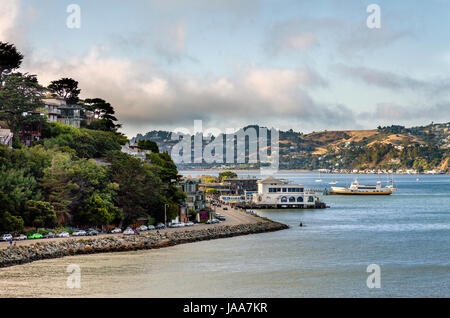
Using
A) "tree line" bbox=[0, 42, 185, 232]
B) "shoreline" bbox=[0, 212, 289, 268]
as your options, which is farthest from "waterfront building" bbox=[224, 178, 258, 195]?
"shoreline" bbox=[0, 212, 289, 268]

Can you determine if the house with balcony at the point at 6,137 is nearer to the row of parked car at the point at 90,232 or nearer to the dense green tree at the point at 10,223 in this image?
the row of parked car at the point at 90,232

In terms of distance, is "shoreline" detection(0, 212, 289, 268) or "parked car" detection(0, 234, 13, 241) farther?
"parked car" detection(0, 234, 13, 241)

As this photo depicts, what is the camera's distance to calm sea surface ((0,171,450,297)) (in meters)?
35.8

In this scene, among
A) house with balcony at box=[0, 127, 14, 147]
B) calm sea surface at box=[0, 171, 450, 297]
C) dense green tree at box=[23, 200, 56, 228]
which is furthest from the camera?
house with balcony at box=[0, 127, 14, 147]

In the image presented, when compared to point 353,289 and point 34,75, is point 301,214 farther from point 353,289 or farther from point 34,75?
point 353,289

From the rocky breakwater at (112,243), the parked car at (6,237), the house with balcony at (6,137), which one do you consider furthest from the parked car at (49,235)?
the house with balcony at (6,137)

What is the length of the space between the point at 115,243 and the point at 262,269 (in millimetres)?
14150

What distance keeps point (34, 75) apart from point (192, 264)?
4716 cm

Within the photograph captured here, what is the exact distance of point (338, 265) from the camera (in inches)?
1810

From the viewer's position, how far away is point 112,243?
1993 inches

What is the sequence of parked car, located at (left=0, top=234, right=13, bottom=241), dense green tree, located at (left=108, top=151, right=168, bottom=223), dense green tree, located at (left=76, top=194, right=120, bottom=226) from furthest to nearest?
1. dense green tree, located at (left=108, top=151, right=168, bottom=223)
2. dense green tree, located at (left=76, top=194, right=120, bottom=226)
3. parked car, located at (left=0, top=234, right=13, bottom=241)

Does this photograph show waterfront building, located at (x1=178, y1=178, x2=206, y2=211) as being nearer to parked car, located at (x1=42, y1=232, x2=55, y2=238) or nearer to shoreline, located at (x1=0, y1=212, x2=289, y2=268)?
shoreline, located at (x1=0, y1=212, x2=289, y2=268)

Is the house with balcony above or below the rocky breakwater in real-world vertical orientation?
above
